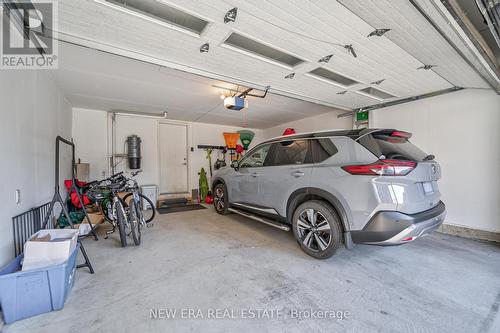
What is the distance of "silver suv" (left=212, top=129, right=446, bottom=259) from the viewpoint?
201 cm

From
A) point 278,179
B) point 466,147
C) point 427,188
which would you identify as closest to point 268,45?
point 278,179

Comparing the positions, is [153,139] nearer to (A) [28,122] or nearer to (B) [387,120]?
(A) [28,122]

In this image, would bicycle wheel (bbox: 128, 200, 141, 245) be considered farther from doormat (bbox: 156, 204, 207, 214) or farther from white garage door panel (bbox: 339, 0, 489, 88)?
white garage door panel (bbox: 339, 0, 489, 88)

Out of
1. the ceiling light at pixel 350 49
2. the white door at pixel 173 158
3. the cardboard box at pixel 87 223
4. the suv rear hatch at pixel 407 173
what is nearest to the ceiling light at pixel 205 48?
the ceiling light at pixel 350 49

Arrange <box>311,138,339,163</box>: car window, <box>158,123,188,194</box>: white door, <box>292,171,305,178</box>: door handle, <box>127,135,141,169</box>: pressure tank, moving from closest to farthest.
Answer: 1. <box>311,138,339,163</box>: car window
2. <box>292,171,305,178</box>: door handle
3. <box>127,135,141,169</box>: pressure tank
4. <box>158,123,188,194</box>: white door

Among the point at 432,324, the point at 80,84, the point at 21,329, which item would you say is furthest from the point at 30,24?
the point at 432,324

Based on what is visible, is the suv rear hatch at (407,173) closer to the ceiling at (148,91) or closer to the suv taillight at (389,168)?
the suv taillight at (389,168)

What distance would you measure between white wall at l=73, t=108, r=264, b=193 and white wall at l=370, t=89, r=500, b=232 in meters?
5.63

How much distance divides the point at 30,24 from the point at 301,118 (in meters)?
5.51

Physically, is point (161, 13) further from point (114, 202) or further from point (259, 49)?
point (114, 202)

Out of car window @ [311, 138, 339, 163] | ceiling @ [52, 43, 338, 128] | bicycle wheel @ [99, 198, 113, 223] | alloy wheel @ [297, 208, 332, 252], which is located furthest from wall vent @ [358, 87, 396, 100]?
bicycle wheel @ [99, 198, 113, 223]

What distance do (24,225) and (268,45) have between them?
3.13 m

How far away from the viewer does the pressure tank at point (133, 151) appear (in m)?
5.37

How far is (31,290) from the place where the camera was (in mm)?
1531
